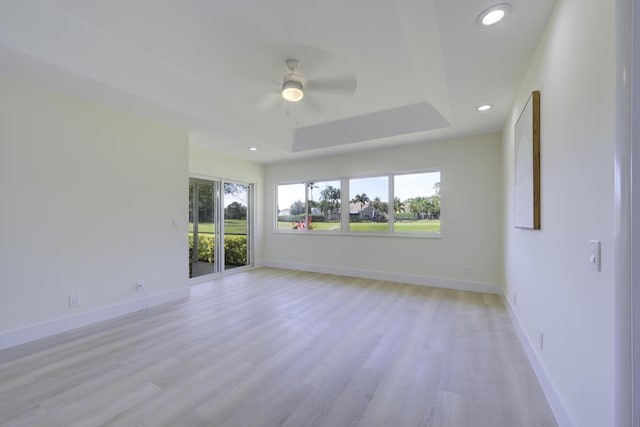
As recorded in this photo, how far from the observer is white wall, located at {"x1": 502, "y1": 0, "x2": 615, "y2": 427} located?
43.1 inches

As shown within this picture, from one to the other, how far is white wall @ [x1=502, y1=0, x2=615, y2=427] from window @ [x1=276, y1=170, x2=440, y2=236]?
2682mm

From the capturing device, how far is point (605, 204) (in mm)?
1103

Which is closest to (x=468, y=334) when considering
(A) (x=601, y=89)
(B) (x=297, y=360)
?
(B) (x=297, y=360)

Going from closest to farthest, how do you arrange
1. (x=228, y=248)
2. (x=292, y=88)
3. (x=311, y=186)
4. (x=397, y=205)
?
(x=292, y=88), (x=397, y=205), (x=228, y=248), (x=311, y=186)

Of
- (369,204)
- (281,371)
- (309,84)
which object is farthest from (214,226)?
(281,371)

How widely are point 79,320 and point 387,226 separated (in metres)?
4.67

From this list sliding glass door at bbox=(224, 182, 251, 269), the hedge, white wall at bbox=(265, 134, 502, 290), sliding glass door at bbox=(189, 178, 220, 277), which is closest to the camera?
white wall at bbox=(265, 134, 502, 290)

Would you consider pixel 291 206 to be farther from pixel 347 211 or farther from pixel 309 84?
pixel 309 84

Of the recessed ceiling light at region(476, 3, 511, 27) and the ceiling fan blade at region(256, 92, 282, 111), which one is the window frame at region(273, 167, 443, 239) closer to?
the ceiling fan blade at region(256, 92, 282, 111)

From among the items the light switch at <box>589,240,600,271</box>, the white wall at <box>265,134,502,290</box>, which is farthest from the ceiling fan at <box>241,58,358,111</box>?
the light switch at <box>589,240,600,271</box>

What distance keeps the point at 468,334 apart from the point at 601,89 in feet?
8.11

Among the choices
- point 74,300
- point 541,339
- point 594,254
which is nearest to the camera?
point 594,254

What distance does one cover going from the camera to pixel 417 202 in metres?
4.90

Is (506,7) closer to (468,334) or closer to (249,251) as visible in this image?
(468,334)
